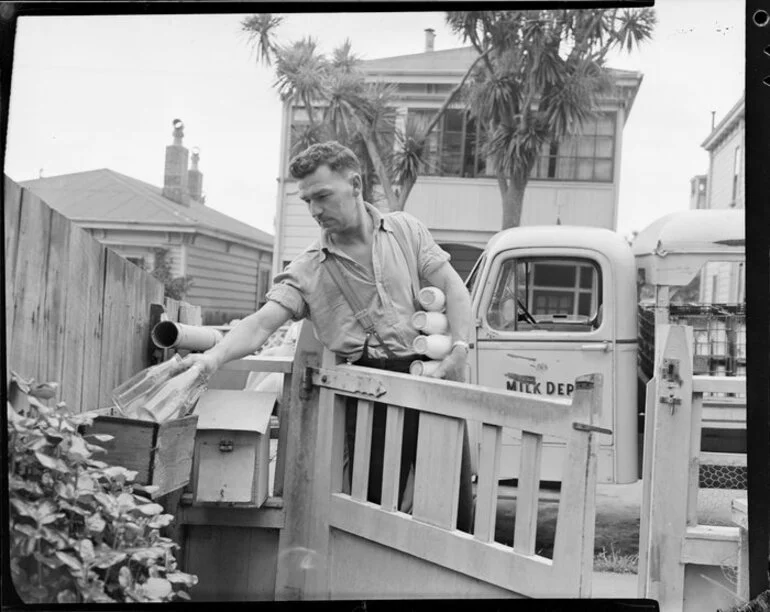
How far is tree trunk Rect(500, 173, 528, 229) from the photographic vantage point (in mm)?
2291

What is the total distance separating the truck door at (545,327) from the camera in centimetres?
227

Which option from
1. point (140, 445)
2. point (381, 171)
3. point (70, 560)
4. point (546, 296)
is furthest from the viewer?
point (546, 296)

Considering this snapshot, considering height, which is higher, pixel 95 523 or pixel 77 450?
pixel 77 450

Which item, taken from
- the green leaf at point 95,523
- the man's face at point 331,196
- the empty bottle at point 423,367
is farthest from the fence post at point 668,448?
the green leaf at point 95,523

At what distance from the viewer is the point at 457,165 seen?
7.64 ft

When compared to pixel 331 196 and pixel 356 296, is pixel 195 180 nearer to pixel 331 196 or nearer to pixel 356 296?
pixel 331 196

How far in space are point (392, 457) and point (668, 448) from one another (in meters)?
0.73

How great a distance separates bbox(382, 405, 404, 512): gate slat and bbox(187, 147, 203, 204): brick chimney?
0.79 m

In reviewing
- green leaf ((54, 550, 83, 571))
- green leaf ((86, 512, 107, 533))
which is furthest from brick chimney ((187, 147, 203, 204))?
green leaf ((54, 550, 83, 571))

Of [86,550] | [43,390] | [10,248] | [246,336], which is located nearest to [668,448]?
[246,336]

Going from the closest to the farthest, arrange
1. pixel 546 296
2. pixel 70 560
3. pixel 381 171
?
pixel 70 560
pixel 381 171
pixel 546 296

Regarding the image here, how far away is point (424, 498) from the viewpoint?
2.31 m

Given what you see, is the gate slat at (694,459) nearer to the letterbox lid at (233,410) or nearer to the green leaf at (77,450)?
the letterbox lid at (233,410)

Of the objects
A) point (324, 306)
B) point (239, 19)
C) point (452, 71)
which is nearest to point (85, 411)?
point (324, 306)
